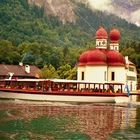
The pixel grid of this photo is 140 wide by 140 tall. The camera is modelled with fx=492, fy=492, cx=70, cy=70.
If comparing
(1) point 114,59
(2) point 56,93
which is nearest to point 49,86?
(2) point 56,93

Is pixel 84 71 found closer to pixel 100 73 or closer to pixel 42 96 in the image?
pixel 100 73

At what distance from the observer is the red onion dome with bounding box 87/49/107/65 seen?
9975 centimetres

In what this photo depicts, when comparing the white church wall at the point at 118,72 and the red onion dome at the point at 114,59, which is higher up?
the red onion dome at the point at 114,59

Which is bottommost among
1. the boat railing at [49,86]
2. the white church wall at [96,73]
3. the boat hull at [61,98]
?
the boat hull at [61,98]

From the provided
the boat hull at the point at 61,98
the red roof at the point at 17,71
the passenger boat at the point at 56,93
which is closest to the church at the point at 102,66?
the passenger boat at the point at 56,93

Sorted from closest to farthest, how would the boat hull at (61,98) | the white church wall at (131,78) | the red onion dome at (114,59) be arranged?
the boat hull at (61,98), the red onion dome at (114,59), the white church wall at (131,78)

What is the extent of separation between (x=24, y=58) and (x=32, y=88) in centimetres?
6707

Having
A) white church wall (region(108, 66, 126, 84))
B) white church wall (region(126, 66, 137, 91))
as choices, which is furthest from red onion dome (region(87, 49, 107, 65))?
white church wall (region(126, 66, 137, 91))

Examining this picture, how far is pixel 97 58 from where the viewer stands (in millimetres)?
99750

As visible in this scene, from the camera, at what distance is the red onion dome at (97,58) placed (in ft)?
327

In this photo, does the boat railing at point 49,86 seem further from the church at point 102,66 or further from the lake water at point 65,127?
the lake water at point 65,127

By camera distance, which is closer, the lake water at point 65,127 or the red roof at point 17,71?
the lake water at point 65,127

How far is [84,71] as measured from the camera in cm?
10338

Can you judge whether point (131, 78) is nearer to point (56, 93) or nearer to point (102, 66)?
point (102, 66)
